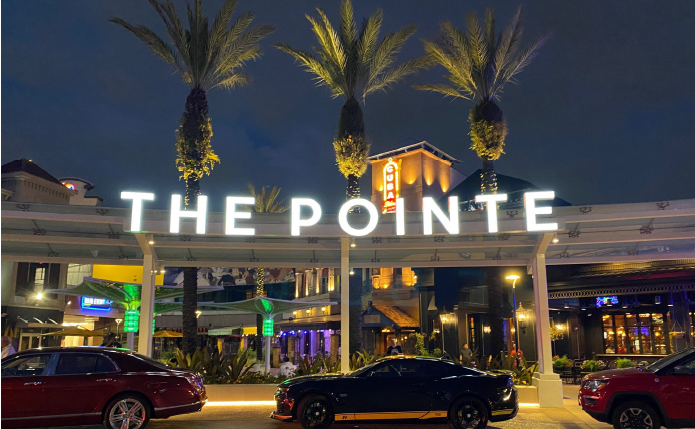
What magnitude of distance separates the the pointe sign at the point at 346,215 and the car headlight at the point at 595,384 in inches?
144

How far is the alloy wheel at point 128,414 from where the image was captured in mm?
10336

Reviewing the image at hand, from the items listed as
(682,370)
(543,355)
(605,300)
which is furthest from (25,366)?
(605,300)

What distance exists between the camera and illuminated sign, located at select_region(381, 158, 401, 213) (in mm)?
50425

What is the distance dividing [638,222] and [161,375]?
39.1ft

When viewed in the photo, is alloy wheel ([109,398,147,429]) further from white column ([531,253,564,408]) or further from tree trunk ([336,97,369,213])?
tree trunk ([336,97,369,213])

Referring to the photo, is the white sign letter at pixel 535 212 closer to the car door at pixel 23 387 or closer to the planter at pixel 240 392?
the planter at pixel 240 392

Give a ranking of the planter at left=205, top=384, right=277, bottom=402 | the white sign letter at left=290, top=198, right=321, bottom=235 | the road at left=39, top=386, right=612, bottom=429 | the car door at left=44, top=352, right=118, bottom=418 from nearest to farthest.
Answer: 1. the car door at left=44, top=352, right=118, bottom=418
2. the road at left=39, top=386, right=612, bottom=429
3. the white sign letter at left=290, top=198, right=321, bottom=235
4. the planter at left=205, top=384, right=277, bottom=402

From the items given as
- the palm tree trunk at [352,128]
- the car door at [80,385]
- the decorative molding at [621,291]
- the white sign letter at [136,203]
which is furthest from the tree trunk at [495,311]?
the car door at [80,385]

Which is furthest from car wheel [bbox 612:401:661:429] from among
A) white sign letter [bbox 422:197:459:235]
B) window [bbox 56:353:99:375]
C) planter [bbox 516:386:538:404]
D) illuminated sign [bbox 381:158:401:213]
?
illuminated sign [bbox 381:158:401:213]

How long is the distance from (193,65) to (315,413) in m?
13.9

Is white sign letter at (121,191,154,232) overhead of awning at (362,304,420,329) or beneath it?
overhead

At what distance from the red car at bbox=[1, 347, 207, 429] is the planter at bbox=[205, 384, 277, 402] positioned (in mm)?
4110

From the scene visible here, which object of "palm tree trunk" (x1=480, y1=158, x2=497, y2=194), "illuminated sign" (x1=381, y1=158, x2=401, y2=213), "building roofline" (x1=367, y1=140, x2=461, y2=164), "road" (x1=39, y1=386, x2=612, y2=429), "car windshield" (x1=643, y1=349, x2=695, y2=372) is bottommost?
"road" (x1=39, y1=386, x2=612, y2=429)

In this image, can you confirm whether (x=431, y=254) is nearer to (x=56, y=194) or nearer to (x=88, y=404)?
(x=88, y=404)
